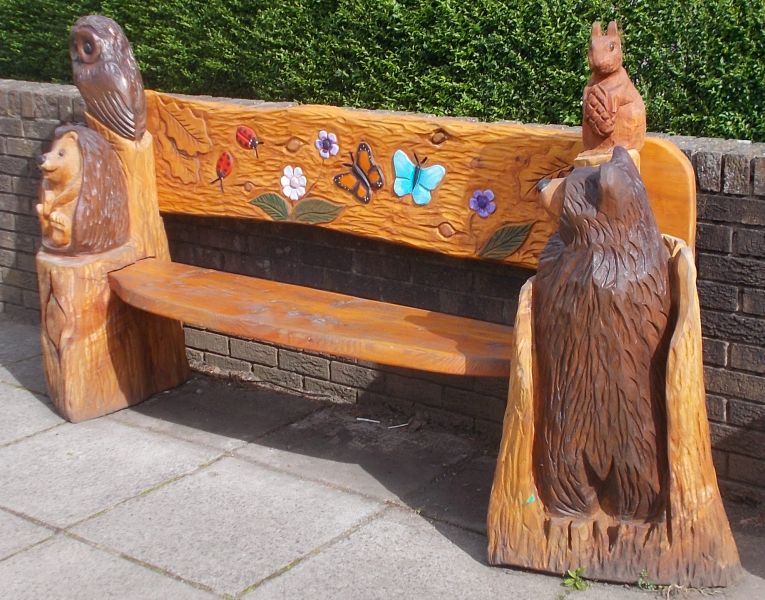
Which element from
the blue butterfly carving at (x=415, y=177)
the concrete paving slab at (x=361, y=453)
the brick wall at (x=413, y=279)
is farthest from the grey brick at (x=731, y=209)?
the concrete paving slab at (x=361, y=453)

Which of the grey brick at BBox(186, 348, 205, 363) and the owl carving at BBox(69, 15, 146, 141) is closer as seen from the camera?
the owl carving at BBox(69, 15, 146, 141)

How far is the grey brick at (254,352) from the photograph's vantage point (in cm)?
501

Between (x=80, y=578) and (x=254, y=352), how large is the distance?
1.86m

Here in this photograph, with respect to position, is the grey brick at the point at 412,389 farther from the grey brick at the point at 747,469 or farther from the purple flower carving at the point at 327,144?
the grey brick at the point at 747,469

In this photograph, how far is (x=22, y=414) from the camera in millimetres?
4758

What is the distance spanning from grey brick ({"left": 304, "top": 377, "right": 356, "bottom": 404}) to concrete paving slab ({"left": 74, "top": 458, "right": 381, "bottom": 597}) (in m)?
0.75

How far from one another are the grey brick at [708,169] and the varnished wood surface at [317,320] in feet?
2.77

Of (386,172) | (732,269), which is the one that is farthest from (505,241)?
(732,269)

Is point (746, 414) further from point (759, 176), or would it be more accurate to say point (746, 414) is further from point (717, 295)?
point (759, 176)

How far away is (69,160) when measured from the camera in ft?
14.6

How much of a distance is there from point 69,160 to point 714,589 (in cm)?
304

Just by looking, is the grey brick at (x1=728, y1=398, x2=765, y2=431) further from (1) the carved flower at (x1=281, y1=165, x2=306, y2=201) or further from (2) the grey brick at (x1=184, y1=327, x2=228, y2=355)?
(2) the grey brick at (x1=184, y1=327, x2=228, y2=355)

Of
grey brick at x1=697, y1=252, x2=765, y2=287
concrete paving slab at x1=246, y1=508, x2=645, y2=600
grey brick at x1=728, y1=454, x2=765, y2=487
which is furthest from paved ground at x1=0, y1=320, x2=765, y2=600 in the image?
grey brick at x1=697, y1=252, x2=765, y2=287

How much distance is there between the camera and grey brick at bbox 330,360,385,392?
4668mm
